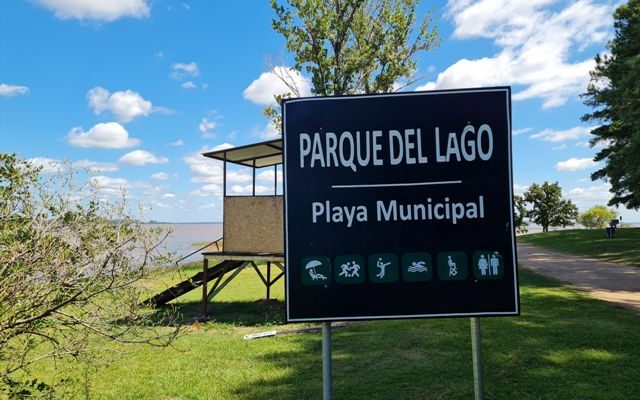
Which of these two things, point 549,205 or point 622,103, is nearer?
point 622,103

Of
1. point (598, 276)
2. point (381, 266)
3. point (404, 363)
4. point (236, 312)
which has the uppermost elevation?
point (381, 266)

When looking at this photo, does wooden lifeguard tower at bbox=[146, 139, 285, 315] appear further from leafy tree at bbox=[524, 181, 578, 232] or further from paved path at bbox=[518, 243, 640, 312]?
leafy tree at bbox=[524, 181, 578, 232]

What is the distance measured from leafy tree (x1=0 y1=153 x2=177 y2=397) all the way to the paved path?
35.3 ft

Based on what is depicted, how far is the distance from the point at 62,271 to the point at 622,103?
24.3 meters

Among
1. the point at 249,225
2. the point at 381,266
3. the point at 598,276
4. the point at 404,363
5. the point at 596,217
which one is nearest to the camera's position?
the point at 381,266

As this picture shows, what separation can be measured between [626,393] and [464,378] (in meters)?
1.85

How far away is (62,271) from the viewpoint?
400cm

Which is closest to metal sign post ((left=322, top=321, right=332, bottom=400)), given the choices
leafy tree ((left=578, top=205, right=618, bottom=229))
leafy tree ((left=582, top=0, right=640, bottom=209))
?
leafy tree ((left=582, top=0, right=640, bottom=209))

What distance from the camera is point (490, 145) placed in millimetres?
3438

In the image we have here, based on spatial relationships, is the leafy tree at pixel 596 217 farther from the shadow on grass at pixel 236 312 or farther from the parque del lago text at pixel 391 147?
the parque del lago text at pixel 391 147

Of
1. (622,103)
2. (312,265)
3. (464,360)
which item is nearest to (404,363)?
(464,360)

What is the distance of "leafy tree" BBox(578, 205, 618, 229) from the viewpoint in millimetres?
58656

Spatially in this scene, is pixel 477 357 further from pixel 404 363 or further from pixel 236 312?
pixel 236 312

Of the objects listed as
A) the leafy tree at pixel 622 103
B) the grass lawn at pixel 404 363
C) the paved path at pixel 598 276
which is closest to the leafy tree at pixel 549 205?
the leafy tree at pixel 622 103
